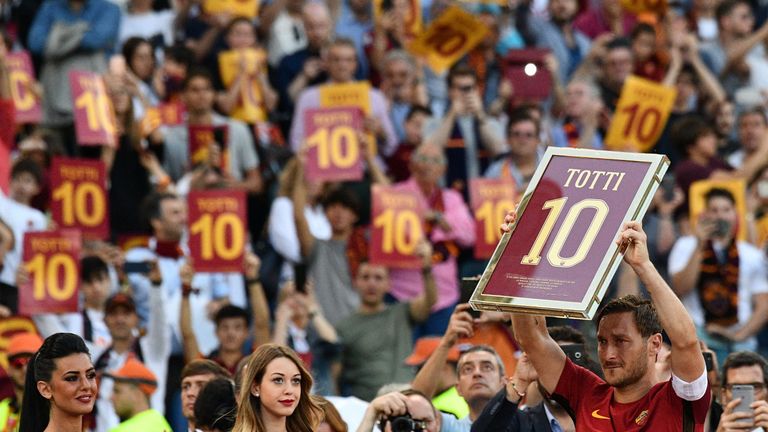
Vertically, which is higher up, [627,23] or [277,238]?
[627,23]

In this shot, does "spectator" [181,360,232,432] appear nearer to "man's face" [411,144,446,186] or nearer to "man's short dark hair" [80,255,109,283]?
"man's short dark hair" [80,255,109,283]

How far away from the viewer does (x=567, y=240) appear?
7.94 meters

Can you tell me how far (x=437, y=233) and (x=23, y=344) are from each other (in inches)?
158

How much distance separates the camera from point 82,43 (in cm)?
1620

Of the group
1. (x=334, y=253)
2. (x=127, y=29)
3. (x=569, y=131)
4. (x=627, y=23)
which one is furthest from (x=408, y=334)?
(x=627, y=23)

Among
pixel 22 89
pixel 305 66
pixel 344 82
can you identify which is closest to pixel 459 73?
pixel 344 82

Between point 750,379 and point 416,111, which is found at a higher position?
point 416,111

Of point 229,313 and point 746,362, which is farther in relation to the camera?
point 229,313

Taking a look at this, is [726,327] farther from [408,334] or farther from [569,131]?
[569,131]

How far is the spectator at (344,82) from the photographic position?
53.1 feet

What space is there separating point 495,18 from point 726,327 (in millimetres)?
5376

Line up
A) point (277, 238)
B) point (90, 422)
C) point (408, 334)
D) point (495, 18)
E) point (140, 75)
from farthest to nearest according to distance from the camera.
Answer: point (495, 18) < point (140, 75) < point (277, 238) < point (408, 334) < point (90, 422)

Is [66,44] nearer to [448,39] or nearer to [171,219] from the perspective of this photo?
[171,219]

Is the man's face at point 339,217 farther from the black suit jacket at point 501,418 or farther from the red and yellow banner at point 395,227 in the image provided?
the black suit jacket at point 501,418
